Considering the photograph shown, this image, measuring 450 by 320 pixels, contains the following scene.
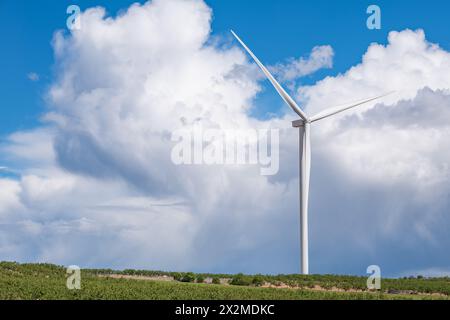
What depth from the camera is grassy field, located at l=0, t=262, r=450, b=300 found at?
43.3 metres

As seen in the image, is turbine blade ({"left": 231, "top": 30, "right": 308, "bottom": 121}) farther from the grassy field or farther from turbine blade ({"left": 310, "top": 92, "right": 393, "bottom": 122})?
the grassy field

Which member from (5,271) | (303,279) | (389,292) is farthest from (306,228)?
(5,271)

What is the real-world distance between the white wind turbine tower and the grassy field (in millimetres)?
3374

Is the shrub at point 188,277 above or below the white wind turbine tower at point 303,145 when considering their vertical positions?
below

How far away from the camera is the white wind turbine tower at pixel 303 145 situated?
187ft

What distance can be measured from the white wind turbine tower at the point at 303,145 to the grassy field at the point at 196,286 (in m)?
3.37
